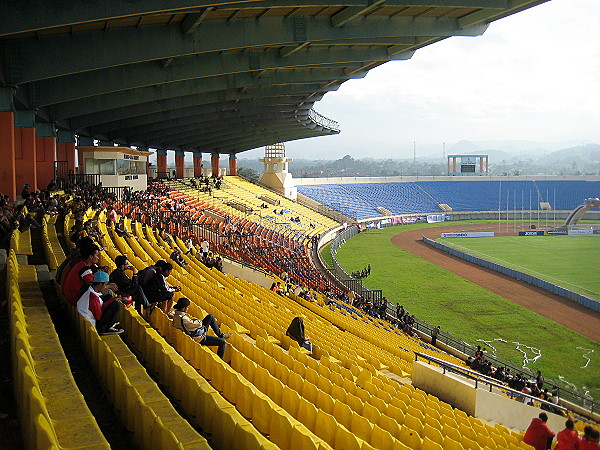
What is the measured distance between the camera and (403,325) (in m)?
21.9

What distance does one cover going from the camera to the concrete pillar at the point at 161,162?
5348cm

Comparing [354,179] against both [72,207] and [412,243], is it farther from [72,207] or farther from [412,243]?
[72,207]

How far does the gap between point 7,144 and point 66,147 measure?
41.9ft

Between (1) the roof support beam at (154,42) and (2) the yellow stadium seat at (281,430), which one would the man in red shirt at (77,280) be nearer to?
(2) the yellow stadium seat at (281,430)

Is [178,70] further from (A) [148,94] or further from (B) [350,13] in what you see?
(B) [350,13]

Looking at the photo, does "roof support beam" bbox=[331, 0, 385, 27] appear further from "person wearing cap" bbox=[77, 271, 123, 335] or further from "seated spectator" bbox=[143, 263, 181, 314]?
"person wearing cap" bbox=[77, 271, 123, 335]

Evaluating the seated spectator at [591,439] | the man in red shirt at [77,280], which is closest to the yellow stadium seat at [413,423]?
the seated spectator at [591,439]

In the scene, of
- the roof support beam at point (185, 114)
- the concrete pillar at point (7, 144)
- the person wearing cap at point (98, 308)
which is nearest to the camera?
the person wearing cap at point (98, 308)

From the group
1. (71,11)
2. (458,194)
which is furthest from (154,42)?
(458,194)

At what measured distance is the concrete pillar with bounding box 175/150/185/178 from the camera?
56688mm

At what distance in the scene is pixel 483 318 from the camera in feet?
86.6

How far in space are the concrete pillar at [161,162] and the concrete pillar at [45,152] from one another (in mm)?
28354

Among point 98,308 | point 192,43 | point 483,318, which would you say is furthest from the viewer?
point 483,318

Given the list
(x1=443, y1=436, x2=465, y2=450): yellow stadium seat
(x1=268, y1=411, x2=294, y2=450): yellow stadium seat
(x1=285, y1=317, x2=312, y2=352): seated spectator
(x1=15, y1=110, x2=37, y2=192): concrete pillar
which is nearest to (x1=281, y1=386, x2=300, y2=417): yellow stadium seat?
(x1=268, y1=411, x2=294, y2=450): yellow stadium seat
